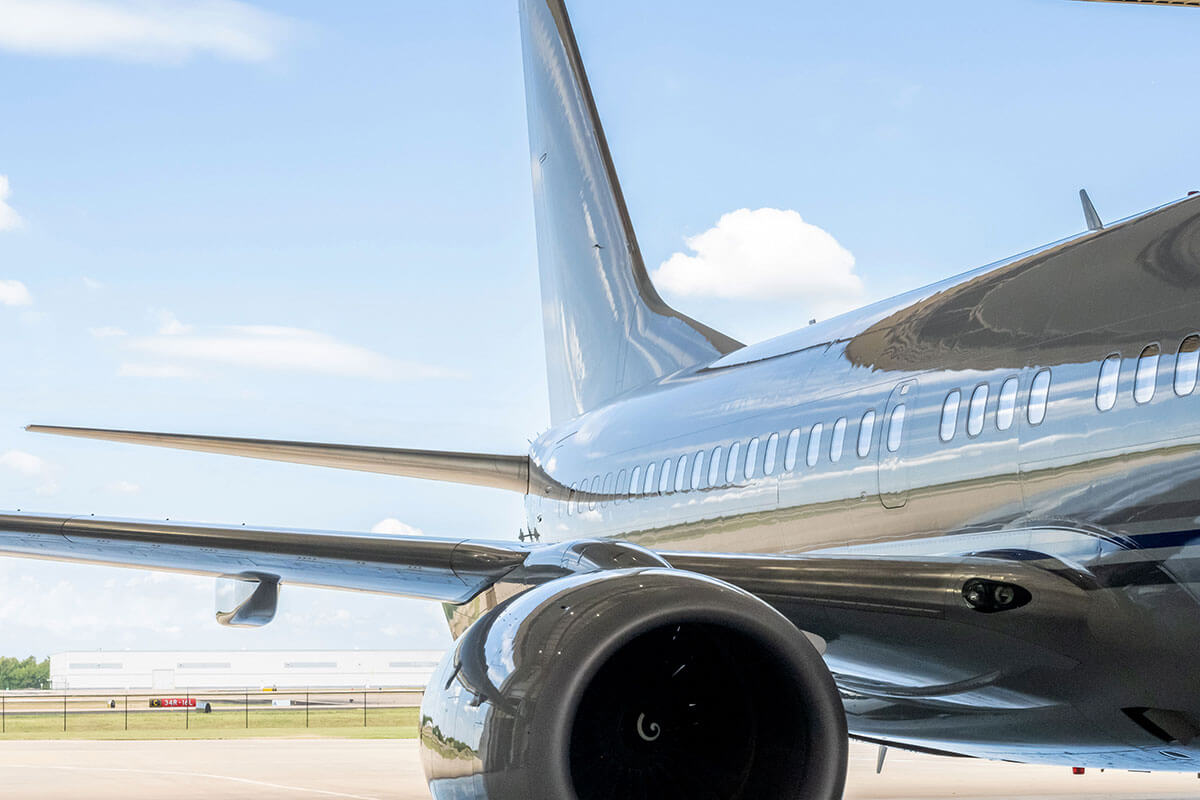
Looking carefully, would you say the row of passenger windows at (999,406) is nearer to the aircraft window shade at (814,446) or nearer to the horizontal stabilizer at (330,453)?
the aircraft window shade at (814,446)

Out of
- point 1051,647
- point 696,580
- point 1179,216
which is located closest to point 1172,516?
point 1051,647

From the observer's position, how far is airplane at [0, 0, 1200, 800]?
4273mm

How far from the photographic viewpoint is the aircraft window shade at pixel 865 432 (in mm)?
6527

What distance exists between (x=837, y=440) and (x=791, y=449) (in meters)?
0.48

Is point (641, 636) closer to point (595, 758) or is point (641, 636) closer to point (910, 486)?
point (595, 758)

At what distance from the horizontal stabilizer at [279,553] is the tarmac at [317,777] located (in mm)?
4097

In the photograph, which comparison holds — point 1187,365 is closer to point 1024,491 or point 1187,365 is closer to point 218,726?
point 1024,491

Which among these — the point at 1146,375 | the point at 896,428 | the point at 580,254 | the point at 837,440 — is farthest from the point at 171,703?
the point at 1146,375

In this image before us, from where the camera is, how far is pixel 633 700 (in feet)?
14.8

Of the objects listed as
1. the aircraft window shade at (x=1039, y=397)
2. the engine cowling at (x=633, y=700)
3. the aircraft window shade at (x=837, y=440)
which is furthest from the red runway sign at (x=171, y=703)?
the engine cowling at (x=633, y=700)

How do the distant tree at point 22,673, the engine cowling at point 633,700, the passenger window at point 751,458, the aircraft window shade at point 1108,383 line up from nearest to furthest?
the engine cowling at point 633,700 → the aircraft window shade at point 1108,383 → the passenger window at point 751,458 → the distant tree at point 22,673

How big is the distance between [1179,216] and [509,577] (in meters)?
2.90

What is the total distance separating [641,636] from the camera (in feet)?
13.8

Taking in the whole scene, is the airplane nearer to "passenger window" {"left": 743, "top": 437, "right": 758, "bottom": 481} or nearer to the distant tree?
"passenger window" {"left": 743, "top": 437, "right": 758, "bottom": 481}
